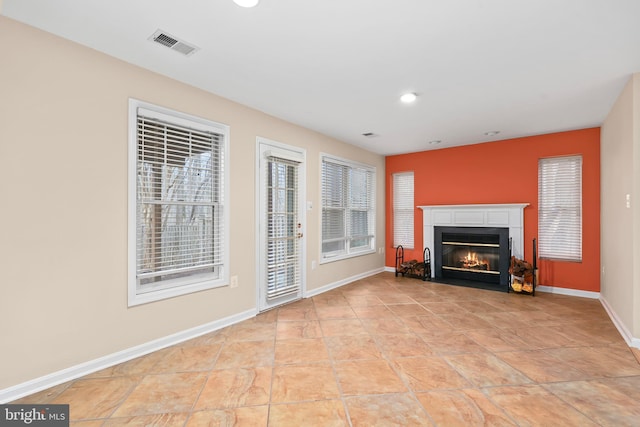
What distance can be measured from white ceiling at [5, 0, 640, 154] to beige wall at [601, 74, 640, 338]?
263mm

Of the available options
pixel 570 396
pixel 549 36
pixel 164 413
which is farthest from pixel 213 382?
pixel 549 36

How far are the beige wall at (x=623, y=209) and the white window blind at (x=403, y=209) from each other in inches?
112

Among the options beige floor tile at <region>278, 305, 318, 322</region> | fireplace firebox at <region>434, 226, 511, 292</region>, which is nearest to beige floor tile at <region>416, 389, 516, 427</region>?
beige floor tile at <region>278, 305, 318, 322</region>

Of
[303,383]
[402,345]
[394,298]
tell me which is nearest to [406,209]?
[394,298]

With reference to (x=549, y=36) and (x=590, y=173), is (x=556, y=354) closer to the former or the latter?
(x=549, y=36)

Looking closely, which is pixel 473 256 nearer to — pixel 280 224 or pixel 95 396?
pixel 280 224

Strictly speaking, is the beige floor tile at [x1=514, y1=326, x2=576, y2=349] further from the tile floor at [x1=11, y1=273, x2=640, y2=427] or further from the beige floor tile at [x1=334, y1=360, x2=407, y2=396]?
the beige floor tile at [x1=334, y1=360, x2=407, y2=396]

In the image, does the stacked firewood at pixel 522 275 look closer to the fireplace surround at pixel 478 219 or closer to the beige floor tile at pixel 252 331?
the fireplace surround at pixel 478 219

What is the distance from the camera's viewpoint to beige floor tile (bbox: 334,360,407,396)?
2031 mm

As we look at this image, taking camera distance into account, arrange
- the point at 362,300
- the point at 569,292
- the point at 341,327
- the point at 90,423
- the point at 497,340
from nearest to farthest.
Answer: the point at 90,423 → the point at 497,340 → the point at 341,327 → the point at 362,300 → the point at 569,292

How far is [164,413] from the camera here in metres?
1.80

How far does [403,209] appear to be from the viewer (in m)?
6.10

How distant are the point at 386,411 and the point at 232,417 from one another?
36.3 inches

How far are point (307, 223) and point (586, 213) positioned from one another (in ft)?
13.2
